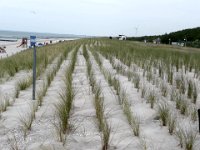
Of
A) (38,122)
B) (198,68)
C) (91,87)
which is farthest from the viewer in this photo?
(198,68)

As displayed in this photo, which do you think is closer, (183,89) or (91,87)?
(183,89)

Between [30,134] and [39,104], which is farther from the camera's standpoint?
[39,104]

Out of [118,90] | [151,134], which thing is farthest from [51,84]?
[151,134]

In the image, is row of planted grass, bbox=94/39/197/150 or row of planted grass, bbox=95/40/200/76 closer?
row of planted grass, bbox=94/39/197/150

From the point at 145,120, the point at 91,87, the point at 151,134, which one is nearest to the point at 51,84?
the point at 91,87

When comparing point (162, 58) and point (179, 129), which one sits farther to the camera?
point (162, 58)

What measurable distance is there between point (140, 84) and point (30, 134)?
157 inches

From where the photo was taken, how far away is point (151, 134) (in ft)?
15.6

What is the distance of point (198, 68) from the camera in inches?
427

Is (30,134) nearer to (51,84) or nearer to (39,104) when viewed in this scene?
(39,104)

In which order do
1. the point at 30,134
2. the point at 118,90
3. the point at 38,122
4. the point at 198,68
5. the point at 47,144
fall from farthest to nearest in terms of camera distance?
the point at 198,68 → the point at 118,90 → the point at 38,122 → the point at 30,134 → the point at 47,144

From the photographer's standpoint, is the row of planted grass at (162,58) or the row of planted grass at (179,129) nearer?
the row of planted grass at (179,129)

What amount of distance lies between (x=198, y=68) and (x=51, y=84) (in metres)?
4.40

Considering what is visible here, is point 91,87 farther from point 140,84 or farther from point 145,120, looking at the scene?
point 145,120
